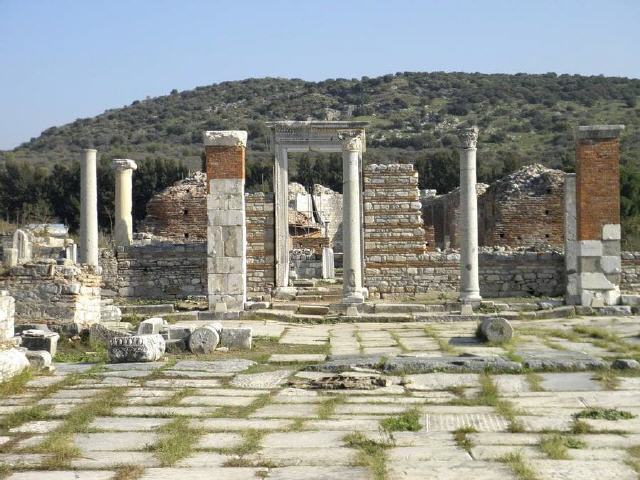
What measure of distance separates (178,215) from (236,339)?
61.8 ft

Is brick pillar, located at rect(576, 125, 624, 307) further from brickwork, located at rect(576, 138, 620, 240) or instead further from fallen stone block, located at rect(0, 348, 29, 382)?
fallen stone block, located at rect(0, 348, 29, 382)

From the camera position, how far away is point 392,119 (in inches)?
2886

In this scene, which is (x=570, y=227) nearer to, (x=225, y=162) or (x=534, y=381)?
(x=225, y=162)

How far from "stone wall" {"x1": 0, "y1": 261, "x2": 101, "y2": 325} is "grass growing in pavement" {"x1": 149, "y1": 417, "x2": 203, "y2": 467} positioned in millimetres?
7499

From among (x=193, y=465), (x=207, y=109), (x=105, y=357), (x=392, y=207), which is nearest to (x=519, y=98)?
(x=207, y=109)

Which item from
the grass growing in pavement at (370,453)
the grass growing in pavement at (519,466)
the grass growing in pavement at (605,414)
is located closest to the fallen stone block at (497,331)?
the grass growing in pavement at (605,414)

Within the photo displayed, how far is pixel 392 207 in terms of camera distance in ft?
78.9

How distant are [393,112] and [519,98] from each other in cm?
1093

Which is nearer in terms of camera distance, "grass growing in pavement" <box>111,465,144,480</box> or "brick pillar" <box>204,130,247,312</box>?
"grass growing in pavement" <box>111,465,144,480</box>

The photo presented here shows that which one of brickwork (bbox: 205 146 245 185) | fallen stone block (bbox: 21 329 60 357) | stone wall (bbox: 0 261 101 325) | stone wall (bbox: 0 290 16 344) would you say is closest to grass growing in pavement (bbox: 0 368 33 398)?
stone wall (bbox: 0 290 16 344)

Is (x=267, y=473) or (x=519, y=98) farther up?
(x=519, y=98)

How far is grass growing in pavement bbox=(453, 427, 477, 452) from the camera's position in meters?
6.31

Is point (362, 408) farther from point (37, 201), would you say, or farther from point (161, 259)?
point (37, 201)

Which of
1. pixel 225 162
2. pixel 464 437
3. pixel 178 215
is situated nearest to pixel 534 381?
pixel 464 437
